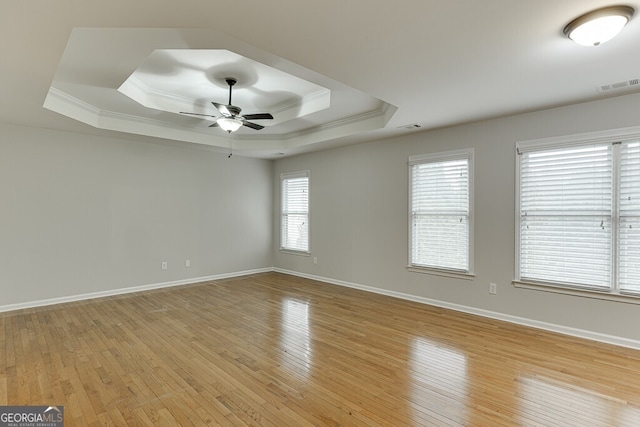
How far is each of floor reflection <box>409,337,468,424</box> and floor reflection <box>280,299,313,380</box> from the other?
0.91 metres

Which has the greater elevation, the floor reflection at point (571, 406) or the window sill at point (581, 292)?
the window sill at point (581, 292)

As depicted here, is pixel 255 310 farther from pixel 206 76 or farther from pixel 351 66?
pixel 351 66

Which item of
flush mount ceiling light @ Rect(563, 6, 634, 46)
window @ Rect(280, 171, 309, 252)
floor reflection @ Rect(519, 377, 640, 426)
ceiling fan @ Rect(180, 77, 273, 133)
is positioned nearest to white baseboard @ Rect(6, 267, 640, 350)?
window @ Rect(280, 171, 309, 252)

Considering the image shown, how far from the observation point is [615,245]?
3.39 metres

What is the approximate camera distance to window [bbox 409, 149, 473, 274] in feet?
14.9

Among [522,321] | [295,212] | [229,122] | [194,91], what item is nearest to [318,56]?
[229,122]

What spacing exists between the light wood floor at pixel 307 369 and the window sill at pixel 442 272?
1.84 ft

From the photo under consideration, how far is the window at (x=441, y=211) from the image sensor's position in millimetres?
4531

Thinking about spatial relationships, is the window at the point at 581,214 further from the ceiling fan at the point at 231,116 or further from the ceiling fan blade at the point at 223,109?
the ceiling fan blade at the point at 223,109

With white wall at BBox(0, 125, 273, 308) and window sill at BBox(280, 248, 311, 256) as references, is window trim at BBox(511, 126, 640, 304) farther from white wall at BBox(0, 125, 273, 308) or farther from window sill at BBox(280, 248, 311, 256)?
white wall at BBox(0, 125, 273, 308)

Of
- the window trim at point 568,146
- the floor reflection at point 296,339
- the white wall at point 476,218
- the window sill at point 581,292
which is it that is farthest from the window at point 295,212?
the window sill at point 581,292

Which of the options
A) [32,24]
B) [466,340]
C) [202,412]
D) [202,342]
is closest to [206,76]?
[32,24]

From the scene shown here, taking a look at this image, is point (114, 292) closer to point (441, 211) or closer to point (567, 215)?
point (441, 211)

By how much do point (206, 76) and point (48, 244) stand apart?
3.51 m
